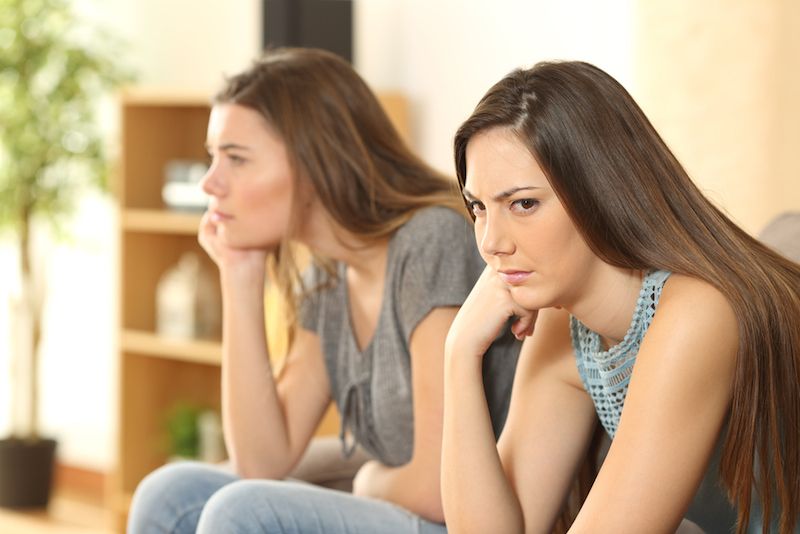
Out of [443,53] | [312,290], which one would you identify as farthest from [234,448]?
[443,53]

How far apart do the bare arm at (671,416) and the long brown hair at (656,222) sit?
1.1 inches

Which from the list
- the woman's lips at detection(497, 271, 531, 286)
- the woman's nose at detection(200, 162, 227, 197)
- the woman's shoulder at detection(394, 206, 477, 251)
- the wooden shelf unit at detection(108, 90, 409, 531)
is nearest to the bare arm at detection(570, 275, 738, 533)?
the woman's lips at detection(497, 271, 531, 286)

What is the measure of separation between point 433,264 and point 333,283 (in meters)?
0.30

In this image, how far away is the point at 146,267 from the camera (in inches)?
150

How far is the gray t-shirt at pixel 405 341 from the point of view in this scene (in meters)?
1.88

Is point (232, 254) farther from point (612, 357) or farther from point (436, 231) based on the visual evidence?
point (612, 357)

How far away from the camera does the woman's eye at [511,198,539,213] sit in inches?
54.3

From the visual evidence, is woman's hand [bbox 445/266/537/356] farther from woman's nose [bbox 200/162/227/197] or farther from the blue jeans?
woman's nose [bbox 200/162/227/197]

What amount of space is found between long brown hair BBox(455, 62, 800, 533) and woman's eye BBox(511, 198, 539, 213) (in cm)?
3

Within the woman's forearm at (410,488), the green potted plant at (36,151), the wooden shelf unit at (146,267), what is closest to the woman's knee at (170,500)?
the woman's forearm at (410,488)

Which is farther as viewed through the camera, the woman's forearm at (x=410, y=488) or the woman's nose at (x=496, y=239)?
the woman's forearm at (x=410, y=488)

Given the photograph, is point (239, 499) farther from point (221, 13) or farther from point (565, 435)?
point (221, 13)

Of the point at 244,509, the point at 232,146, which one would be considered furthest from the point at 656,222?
the point at 232,146

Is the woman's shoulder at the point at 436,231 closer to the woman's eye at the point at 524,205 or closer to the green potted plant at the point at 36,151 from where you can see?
the woman's eye at the point at 524,205
